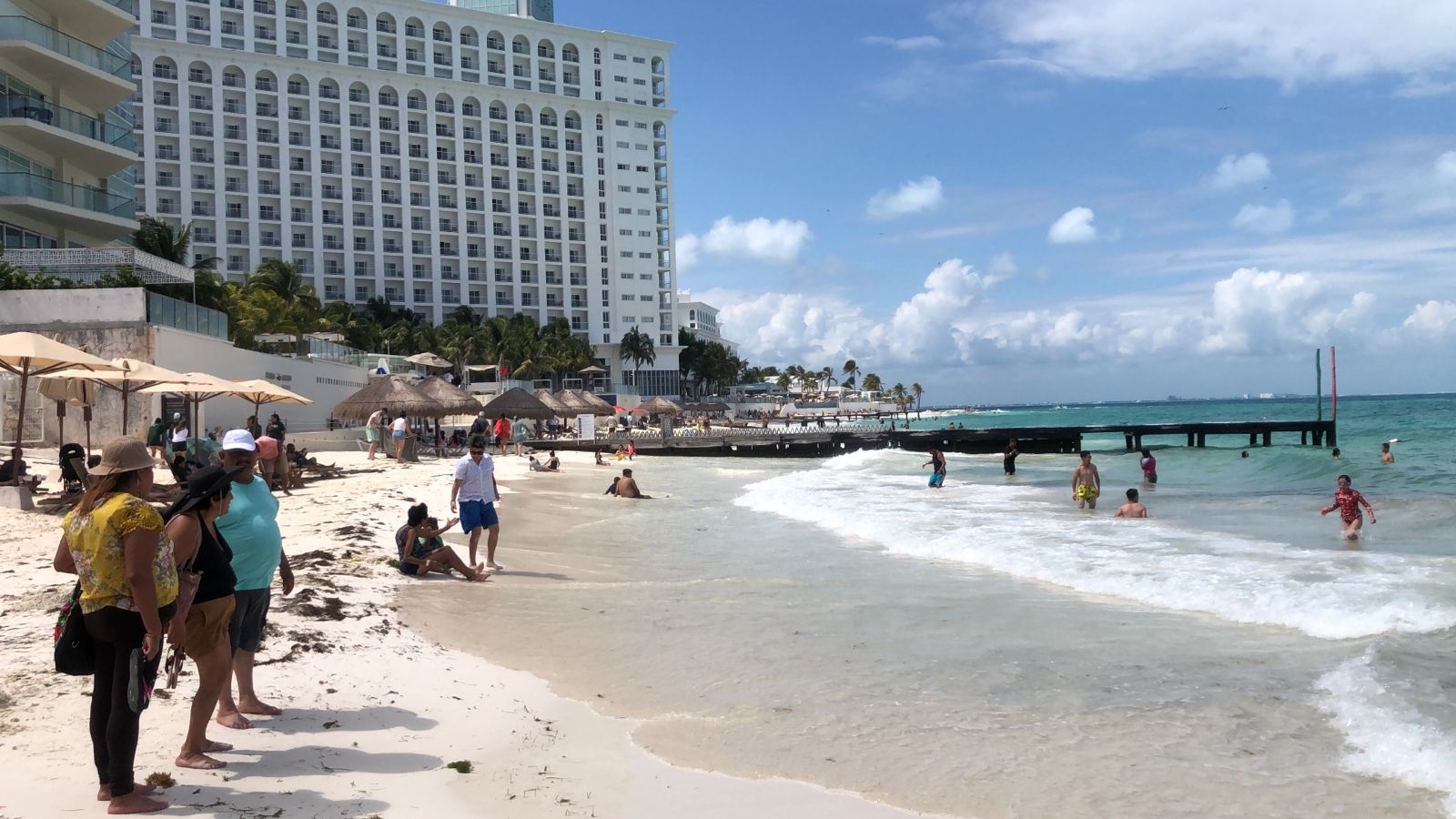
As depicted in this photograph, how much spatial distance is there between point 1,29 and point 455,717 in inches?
1268

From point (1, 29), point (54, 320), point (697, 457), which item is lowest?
point (697, 457)

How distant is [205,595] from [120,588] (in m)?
0.62

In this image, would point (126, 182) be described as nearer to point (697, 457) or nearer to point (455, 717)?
point (697, 457)

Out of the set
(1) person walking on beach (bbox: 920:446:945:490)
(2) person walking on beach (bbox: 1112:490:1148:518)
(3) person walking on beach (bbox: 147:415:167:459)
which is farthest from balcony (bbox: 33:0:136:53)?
(2) person walking on beach (bbox: 1112:490:1148:518)

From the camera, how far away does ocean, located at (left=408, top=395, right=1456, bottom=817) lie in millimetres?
5062

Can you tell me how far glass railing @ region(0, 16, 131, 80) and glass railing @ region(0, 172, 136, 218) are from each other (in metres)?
3.98

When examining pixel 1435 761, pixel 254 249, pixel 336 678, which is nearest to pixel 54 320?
pixel 336 678

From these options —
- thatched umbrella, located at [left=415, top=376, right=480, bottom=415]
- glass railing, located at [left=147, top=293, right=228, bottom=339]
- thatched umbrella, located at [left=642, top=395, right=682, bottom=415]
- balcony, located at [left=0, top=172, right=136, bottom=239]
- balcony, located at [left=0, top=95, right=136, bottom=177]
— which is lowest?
thatched umbrella, located at [left=642, top=395, right=682, bottom=415]

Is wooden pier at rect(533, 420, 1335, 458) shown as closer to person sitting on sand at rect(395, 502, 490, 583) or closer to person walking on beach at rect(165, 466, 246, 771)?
person sitting on sand at rect(395, 502, 490, 583)

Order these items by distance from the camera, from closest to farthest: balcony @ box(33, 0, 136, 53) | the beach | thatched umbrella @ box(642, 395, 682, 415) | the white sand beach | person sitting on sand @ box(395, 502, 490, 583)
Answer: the white sand beach, the beach, person sitting on sand @ box(395, 502, 490, 583), balcony @ box(33, 0, 136, 53), thatched umbrella @ box(642, 395, 682, 415)

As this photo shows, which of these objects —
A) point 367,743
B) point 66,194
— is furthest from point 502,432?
point 367,743

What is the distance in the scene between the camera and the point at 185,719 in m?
4.98

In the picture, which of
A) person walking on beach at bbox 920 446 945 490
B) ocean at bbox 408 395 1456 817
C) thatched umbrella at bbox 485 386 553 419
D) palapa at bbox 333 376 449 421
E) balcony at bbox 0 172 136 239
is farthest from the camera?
thatched umbrella at bbox 485 386 553 419

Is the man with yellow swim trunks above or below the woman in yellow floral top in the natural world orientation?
below
